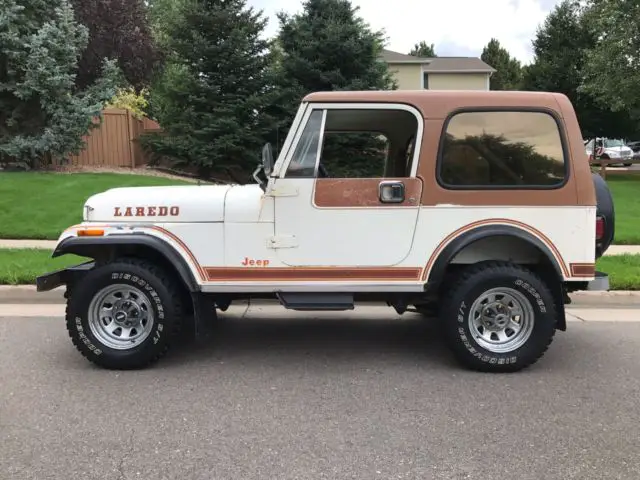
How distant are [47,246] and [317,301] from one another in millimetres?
6284

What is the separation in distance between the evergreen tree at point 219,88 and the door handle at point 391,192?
1275cm

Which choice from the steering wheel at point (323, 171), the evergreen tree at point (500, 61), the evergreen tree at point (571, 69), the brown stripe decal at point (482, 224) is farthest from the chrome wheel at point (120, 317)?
the evergreen tree at point (500, 61)

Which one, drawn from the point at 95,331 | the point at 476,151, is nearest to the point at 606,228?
the point at 476,151

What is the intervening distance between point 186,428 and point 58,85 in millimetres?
14137

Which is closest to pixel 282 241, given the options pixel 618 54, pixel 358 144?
pixel 358 144

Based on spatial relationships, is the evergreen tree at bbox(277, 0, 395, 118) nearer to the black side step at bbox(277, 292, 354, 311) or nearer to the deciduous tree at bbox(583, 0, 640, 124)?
the deciduous tree at bbox(583, 0, 640, 124)

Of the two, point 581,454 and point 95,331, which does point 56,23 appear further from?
point 581,454

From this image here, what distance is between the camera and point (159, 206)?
15.4ft

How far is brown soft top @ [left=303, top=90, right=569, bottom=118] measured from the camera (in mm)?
4578

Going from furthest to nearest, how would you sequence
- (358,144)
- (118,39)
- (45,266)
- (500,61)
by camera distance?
(500,61), (118,39), (45,266), (358,144)

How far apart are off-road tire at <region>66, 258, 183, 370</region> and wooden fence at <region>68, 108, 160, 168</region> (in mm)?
14139

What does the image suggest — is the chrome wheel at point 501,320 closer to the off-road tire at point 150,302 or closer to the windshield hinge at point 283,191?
the windshield hinge at point 283,191

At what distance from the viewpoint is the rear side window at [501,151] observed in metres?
4.57

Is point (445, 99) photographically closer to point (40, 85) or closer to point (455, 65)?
point (40, 85)
